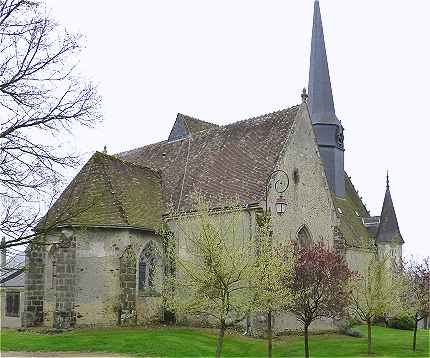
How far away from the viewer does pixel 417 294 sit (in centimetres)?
2803

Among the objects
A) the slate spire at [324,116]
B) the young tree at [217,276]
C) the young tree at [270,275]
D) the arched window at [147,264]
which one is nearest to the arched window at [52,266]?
the arched window at [147,264]

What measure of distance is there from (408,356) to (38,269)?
59.8 feet

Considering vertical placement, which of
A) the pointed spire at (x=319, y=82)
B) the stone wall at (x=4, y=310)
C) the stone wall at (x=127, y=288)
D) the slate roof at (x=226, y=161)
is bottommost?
the stone wall at (x=4, y=310)

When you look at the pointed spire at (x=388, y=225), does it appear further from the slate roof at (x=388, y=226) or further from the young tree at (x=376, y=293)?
the young tree at (x=376, y=293)

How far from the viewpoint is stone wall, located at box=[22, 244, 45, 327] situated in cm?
2938

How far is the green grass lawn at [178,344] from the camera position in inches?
914

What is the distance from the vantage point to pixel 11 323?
134 ft

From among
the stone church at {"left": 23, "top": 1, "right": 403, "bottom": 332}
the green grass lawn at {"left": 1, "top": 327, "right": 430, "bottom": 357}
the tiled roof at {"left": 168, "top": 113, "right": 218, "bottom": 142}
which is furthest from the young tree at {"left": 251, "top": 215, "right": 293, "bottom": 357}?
the tiled roof at {"left": 168, "top": 113, "right": 218, "bottom": 142}

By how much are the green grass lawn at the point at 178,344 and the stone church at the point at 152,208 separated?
170cm

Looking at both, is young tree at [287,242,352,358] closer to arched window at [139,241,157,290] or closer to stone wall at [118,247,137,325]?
stone wall at [118,247,137,325]

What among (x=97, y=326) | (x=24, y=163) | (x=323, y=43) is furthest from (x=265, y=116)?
(x=24, y=163)

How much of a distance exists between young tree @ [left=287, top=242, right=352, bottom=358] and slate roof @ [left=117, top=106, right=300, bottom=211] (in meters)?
6.09

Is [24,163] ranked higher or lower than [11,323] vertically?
higher

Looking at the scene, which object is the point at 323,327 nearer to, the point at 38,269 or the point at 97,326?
the point at 97,326
